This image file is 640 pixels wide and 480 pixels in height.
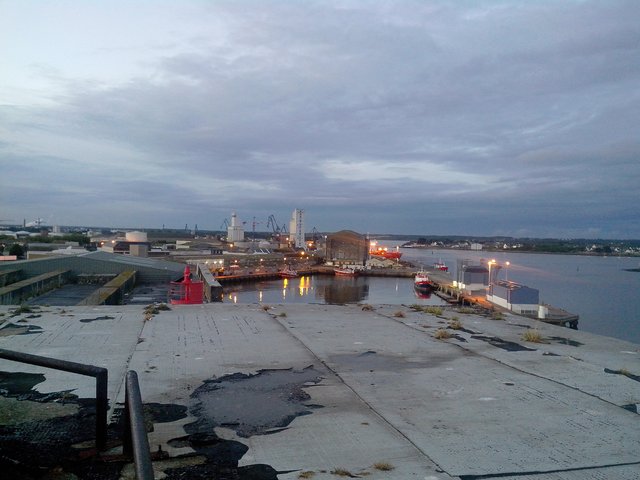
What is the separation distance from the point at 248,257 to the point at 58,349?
266ft

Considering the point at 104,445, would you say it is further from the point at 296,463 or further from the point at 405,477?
the point at 405,477

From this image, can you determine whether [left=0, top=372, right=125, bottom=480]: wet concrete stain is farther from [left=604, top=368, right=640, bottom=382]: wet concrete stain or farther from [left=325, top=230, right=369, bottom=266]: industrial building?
[left=325, top=230, right=369, bottom=266]: industrial building

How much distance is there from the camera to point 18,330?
26.6 feet

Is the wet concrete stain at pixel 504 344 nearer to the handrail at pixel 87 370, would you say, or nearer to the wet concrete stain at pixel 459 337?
the wet concrete stain at pixel 459 337

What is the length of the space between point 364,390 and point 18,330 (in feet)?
19.5

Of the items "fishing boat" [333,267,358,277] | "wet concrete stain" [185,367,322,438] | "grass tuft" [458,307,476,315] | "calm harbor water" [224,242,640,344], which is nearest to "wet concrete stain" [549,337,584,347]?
"grass tuft" [458,307,476,315]

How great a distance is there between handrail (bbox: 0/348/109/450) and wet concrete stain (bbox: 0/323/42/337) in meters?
5.05

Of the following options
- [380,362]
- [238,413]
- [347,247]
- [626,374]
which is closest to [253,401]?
[238,413]

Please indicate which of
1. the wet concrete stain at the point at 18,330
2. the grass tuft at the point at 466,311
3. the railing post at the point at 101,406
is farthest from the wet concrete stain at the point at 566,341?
the wet concrete stain at the point at 18,330

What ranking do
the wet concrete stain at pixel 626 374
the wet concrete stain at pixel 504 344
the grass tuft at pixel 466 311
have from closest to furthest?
1. the wet concrete stain at pixel 626 374
2. the wet concrete stain at pixel 504 344
3. the grass tuft at pixel 466 311

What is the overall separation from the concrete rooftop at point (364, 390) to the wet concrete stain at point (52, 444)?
0.20m

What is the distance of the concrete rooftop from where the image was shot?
3.83 metres

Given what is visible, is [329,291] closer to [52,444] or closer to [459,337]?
[459,337]

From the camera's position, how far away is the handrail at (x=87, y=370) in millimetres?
3445
